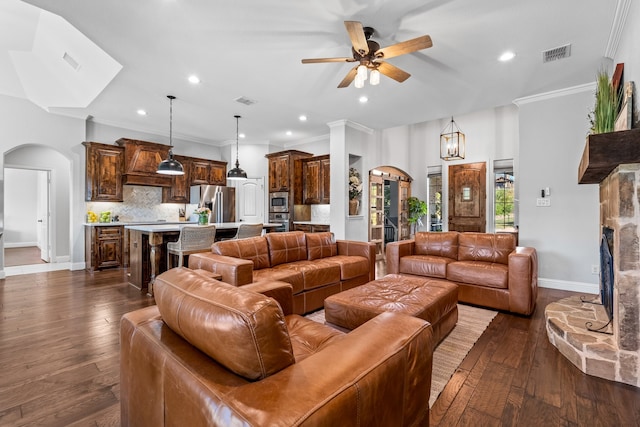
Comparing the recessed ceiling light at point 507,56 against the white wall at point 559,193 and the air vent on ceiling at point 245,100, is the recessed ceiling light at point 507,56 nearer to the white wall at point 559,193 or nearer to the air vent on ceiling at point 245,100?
the white wall at point 559,193

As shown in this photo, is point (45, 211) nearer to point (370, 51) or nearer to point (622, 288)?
point (370, 51)

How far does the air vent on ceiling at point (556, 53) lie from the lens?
3.30 m

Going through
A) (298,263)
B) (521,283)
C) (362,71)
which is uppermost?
(362,71)

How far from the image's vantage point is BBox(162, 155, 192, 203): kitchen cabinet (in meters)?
7.13

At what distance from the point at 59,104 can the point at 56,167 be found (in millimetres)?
2177

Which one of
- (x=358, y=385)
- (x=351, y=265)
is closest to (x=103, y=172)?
(x=351, y=265)

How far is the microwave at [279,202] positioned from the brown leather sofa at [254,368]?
19.7 ft

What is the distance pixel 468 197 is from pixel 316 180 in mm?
3748

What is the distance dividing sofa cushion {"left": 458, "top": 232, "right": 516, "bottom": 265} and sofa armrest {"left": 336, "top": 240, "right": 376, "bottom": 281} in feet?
3.87

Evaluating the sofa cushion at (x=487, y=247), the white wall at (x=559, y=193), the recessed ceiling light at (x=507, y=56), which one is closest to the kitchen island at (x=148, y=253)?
the sofa cushion at (x=487, y=247)

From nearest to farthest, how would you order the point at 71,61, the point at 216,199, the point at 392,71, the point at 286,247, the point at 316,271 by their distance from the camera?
the point at 392,71
the point at 316,271
the point at 286,247
the point at 71,61
the point at 216,199

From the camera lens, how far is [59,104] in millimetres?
5258

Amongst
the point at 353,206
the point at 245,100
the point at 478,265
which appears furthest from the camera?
the point at 353,206

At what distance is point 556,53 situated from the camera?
339 centimetres
